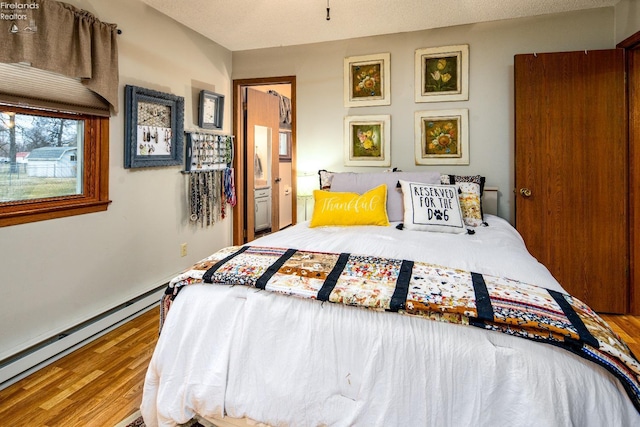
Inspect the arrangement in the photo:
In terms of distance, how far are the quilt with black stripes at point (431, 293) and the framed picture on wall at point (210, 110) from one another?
2094mm

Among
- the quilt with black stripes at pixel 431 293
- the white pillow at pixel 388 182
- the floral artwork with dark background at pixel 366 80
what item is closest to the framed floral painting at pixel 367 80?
the floral artwork with dark background at pixel 366 80

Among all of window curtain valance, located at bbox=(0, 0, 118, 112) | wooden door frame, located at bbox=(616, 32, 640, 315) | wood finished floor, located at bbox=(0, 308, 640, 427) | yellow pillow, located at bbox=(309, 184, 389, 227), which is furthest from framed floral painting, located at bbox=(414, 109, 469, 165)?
window curtain valance, located at bbox=(0, 0, 118, 112)

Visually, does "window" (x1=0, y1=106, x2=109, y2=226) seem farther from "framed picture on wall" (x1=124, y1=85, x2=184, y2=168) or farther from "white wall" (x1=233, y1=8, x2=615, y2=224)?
"white wall" (x1=233, y1=8, x2=615, y2=224)

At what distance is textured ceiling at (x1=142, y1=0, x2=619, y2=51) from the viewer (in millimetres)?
2869

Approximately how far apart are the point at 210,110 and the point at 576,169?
325 centimetres

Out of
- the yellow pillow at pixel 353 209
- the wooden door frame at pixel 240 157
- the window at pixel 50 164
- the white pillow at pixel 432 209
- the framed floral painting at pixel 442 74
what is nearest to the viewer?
the window at pixel 50 164

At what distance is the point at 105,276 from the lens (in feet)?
8.59

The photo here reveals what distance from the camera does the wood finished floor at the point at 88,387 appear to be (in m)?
1.74

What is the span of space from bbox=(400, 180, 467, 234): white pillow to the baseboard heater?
2109mm

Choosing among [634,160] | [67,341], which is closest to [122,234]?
[67,341]

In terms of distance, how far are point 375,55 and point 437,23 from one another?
1.94 ft

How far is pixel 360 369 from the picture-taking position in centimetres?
129

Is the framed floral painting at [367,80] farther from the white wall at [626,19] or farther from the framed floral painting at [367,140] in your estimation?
the white wall at [626,19]

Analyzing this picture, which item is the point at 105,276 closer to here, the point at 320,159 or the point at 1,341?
the point at 1,341
